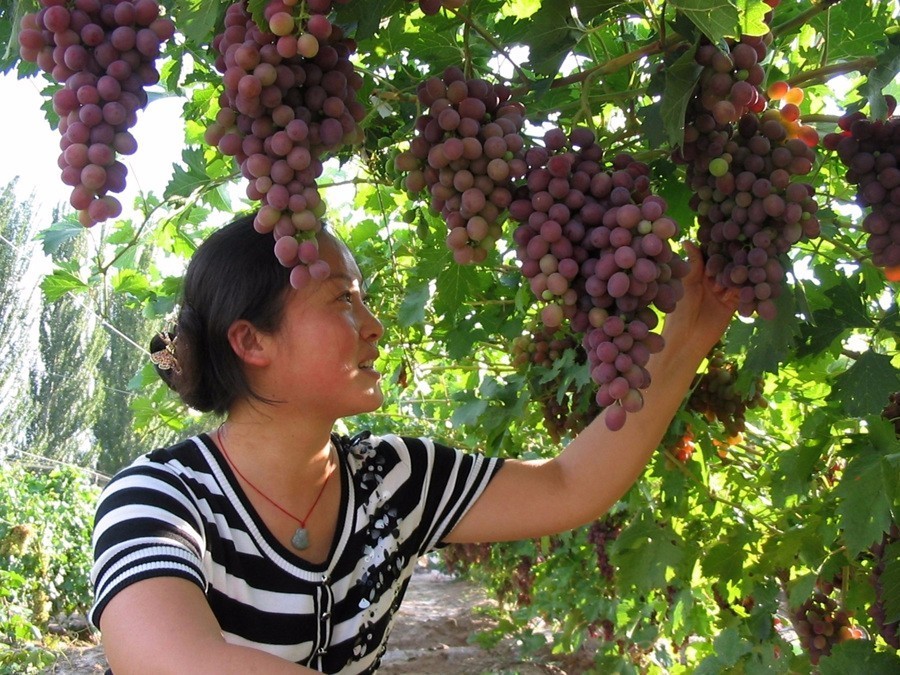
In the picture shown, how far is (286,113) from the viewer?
1062 millimetres

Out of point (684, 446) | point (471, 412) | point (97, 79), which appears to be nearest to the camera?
point (97, 79)

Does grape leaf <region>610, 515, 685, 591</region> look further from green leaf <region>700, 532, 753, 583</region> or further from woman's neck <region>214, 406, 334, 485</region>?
woman's neck <region>214, 406, 334, 485</region>

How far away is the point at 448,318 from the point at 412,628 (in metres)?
7.78

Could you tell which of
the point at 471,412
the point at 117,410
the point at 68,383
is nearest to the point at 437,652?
the point at 471,412

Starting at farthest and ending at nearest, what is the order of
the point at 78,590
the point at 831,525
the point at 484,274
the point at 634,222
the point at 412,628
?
the point at 78,590 < the point at 412,628 < the point at 484,274 < the point at 831,525 < the point at 634,222

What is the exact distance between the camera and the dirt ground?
751 cm

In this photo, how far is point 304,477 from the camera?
2.09 m

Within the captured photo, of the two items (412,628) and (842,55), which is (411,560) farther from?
(412,628)

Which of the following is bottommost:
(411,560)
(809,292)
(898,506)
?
(411,560)

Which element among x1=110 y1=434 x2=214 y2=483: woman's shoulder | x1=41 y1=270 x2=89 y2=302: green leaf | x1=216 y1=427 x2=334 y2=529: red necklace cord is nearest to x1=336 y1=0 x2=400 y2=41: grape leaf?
x1=110 y1=434 x2=214 y2=483: woman's shoulder

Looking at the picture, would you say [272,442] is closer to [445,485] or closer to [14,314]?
[445,485]

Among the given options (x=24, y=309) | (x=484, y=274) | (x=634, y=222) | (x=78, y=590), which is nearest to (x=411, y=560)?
(x=484, y=274)

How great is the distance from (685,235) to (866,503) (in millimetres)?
687

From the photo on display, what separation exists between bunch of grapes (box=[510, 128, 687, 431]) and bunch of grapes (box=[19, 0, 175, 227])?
1.68 feet
